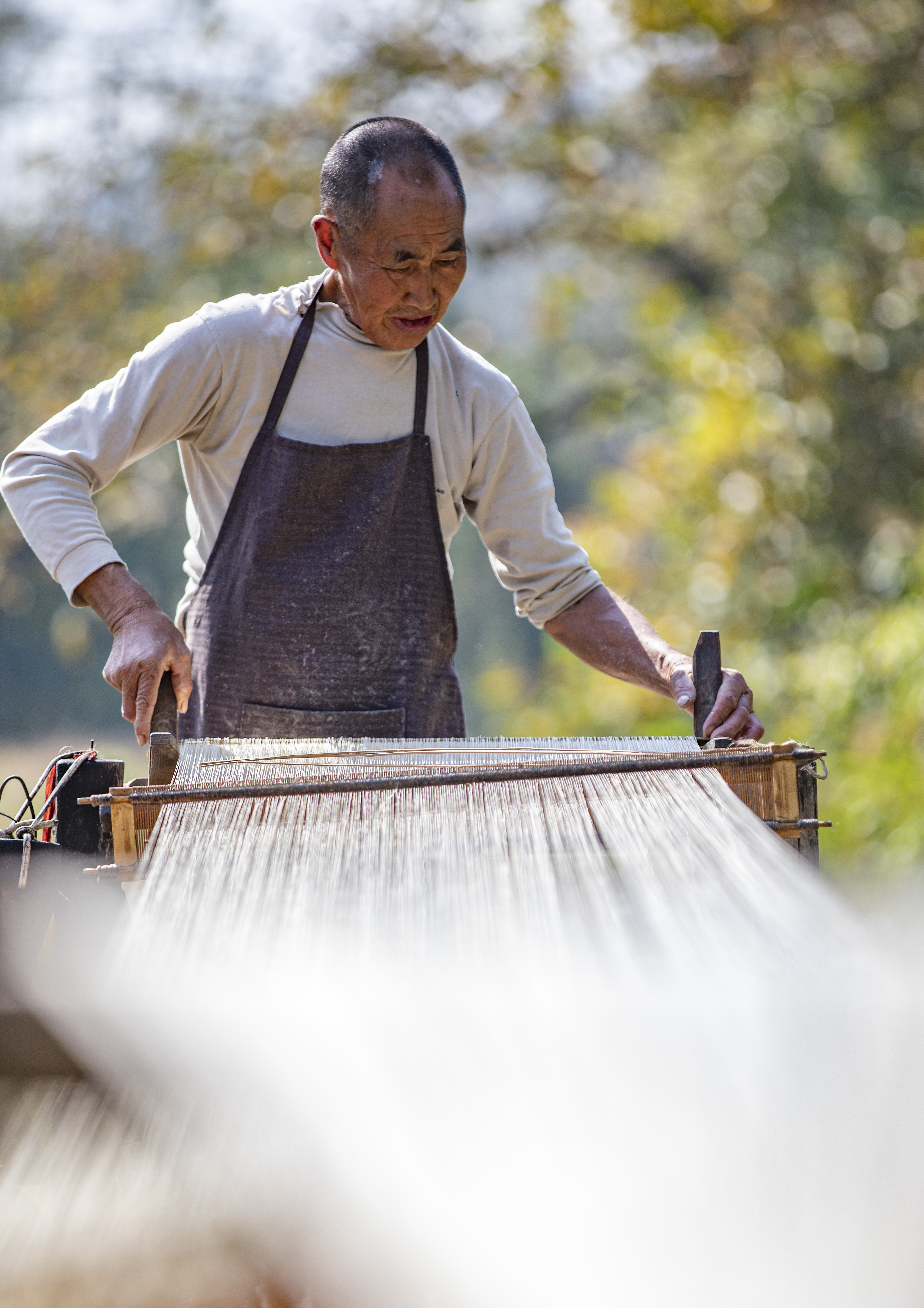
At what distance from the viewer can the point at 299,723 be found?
7.88ft

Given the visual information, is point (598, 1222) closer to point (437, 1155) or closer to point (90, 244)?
point (437, 1155)

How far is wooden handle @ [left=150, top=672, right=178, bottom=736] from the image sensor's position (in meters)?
1.96

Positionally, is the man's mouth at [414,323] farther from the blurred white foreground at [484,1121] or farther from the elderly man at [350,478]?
the blurred white foreground at [484,1121]

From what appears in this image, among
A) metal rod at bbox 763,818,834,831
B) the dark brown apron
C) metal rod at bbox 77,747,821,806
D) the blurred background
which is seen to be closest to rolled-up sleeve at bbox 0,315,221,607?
the dark brown apron

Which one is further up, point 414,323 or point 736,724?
point 414,323

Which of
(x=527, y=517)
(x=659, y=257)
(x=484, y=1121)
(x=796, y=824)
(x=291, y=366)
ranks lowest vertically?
(x=484, y=1121)

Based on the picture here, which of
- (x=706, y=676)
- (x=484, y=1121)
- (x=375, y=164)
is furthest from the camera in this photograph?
(x=375, y=164)

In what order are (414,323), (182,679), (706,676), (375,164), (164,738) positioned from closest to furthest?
1. (164,738)
2. (182,679)
3. (706,676)
4. (375,164)
5. (414,323)

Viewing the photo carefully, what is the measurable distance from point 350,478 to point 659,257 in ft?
23.9

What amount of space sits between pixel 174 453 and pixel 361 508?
7.78m

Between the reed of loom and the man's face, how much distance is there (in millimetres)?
897

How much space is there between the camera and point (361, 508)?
2.41m

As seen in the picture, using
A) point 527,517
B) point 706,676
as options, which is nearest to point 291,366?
point 527,517

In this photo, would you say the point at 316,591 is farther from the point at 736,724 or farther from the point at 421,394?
the point at 736,724
